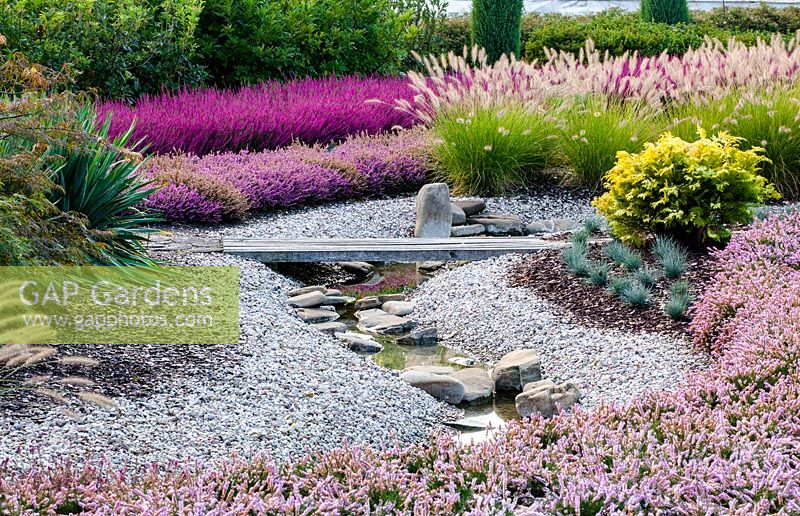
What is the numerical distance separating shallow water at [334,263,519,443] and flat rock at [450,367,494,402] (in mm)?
51

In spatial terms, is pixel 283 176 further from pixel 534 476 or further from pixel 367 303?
pixel 534 476

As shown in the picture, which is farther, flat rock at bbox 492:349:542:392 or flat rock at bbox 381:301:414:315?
flat rock at bbox 381:301:414:315

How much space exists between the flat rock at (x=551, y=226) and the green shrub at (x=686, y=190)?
70.4 inches

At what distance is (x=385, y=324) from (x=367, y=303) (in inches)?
19.2

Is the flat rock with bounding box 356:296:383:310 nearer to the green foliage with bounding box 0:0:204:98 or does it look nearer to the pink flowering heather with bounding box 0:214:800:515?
the pink flowering heather with bounding box 0:214:800:515

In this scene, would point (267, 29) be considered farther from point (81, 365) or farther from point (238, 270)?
point (81, 365)

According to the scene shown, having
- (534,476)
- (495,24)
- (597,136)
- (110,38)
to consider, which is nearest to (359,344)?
(534,476)

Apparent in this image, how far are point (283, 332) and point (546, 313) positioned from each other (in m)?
1.71

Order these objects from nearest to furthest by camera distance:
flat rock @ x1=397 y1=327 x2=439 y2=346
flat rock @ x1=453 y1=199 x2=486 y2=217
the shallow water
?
1. the shallow water
2. flat rock @ x1=397 y1=327 x2=439 y2=346
3. flat rock @ x1=453 y1=199 x2=486 y2=217

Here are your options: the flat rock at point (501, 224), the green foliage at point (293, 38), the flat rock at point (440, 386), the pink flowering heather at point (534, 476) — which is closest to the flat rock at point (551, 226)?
the flat rock at point (501, 224)

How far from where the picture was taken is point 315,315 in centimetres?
690

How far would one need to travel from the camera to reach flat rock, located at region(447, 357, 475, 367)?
629cm

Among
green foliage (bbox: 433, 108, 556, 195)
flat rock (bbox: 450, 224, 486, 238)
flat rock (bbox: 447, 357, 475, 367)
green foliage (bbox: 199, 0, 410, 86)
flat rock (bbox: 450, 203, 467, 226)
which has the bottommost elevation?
flat rock (bbox: 447, 357, 475, 367)

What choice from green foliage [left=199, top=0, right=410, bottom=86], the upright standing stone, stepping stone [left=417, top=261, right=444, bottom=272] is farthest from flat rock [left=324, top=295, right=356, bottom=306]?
green foliage [left=199, top=0, right=410, bottom=86]
